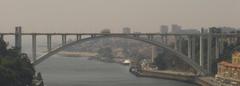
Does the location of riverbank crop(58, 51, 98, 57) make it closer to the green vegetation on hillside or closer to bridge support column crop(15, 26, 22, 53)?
bridge support column crop(15, 26, 22, 53)

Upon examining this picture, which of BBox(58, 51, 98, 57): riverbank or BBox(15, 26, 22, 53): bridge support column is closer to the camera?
BBox(15, 26, 22, 53): bridge support column

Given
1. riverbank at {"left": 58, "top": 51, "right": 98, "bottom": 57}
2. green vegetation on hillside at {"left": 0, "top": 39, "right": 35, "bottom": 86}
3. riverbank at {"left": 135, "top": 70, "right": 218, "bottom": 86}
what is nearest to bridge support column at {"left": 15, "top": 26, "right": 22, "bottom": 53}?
green vegetation on hillside at {"left": 0, "top": 39, "right": 35, "bottom": 86}

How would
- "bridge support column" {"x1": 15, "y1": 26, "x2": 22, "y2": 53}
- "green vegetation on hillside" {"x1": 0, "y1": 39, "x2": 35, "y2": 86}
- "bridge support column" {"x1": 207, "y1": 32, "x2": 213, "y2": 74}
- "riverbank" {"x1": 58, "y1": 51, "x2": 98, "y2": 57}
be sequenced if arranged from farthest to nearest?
"riverbank" {"x1": 58, "y1": 51, "x2": 98, "y2": 57} → "bridge support column" {"x1": 207, "y1": 32, "x2": 213, "y2": 74} → "bridge support column" {"x1": 15, "y1": 26, "x2": 22, "y2": 53} → "green vegetation on hillside" {"x1": 0, "y1": 39, "x2": 35, "y2": 86}

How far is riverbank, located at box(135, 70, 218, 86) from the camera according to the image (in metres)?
41.4

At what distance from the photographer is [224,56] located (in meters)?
44.5

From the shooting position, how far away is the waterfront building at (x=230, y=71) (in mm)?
39625

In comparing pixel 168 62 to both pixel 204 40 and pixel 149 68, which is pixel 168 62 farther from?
pixel 204 40

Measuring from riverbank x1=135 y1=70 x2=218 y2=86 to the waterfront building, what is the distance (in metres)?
0.74

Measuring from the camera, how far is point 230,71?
4059 centimetres

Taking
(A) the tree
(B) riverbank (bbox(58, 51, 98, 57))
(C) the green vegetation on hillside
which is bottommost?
(B) riverbank (bbox(58, 51, 98, 57))

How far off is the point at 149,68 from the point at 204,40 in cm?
1208

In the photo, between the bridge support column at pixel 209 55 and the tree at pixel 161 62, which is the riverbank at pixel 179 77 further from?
the tree at pixel 161 62

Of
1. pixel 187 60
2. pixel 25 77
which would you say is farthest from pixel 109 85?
pixel 25 77

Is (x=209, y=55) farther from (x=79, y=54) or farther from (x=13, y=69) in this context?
(x=79, y=54)
